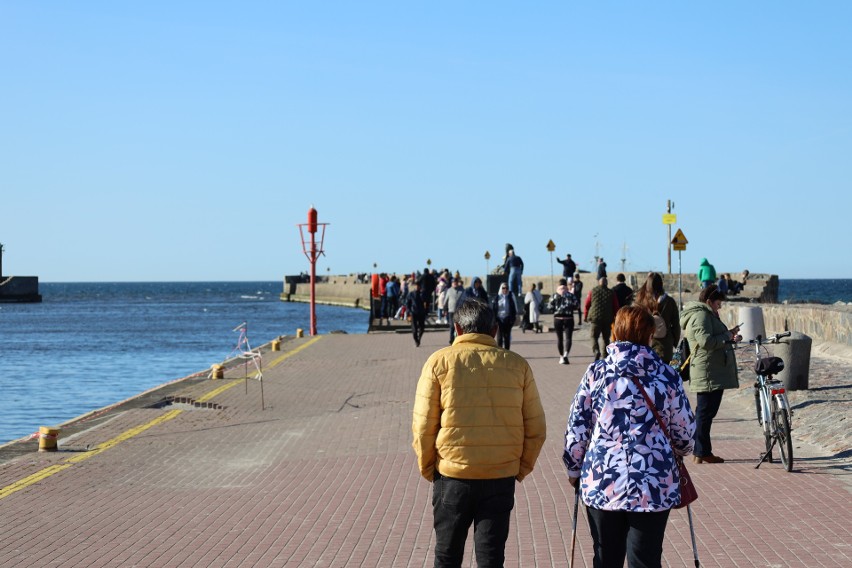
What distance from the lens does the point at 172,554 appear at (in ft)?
23.9

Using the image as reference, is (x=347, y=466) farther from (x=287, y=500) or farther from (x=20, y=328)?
(x=20, y=328)

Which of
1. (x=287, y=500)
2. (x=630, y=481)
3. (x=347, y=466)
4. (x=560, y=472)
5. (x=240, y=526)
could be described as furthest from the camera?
(x=347, y=466)

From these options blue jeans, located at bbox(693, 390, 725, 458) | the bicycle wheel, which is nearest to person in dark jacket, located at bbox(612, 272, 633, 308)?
blue jeans, located at bbox(693, 390, 725, 458)

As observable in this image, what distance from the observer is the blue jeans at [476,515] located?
523 cm

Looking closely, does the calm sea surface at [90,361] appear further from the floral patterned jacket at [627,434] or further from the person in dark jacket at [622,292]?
the floral patterned jacket at [627,434]

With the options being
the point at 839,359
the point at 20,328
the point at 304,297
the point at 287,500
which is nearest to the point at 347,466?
the point at 287,500

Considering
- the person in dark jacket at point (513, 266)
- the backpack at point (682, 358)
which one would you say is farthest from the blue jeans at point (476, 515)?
the person in dark jacket at point (513, 266)

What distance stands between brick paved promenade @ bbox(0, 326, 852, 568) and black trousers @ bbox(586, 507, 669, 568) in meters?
1.75

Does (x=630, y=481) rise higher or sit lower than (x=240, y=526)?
higher

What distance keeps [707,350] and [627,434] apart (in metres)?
5.24

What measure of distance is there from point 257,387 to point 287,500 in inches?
380

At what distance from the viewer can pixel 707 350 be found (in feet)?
33.0

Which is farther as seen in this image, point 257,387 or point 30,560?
point 257,387

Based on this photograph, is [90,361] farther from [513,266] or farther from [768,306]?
[768,306]
